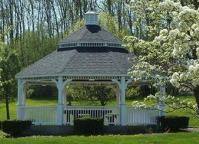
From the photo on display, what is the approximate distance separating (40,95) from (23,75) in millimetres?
29042

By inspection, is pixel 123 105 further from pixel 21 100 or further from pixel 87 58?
pixel 21 100

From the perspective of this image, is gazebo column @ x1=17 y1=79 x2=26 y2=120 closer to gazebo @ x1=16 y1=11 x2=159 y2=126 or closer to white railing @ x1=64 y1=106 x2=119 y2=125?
gazebo @ x1=16 y1=11 x2=159 y2=126

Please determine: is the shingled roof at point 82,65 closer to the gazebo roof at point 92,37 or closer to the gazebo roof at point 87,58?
the gazebo roof at point 87,58

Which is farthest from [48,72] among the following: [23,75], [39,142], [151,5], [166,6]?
[166,6]

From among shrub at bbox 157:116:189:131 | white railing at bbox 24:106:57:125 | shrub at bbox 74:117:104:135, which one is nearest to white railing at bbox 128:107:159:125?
shrub at bbox 157:116:189:131

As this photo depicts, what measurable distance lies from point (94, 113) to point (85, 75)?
221 cm

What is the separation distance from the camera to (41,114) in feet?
105

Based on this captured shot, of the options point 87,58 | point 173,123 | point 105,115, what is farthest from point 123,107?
point 87,58

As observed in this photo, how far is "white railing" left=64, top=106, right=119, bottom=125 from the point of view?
3123 centimetres

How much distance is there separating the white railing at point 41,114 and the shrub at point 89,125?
3014mm

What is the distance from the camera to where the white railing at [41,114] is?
31609mm

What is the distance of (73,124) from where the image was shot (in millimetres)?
30297

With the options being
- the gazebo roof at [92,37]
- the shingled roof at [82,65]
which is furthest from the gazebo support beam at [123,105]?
the gazebo roof at [92,37]

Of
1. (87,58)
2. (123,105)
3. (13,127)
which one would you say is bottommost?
(13,127)
